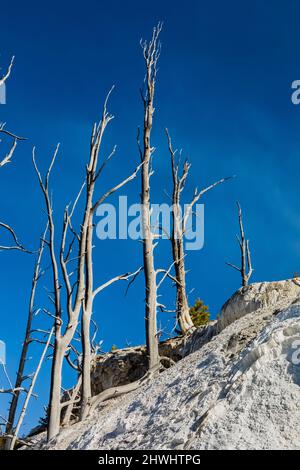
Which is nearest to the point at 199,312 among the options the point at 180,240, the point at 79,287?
the point at 180,240

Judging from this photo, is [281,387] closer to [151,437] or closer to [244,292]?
[151,437]

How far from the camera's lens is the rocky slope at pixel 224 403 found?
4.36m

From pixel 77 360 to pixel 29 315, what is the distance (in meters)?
3.40

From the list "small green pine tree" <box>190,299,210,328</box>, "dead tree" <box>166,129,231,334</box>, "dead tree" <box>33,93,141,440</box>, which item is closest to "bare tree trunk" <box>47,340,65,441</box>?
"dead tree" <box>33,93,141,440</box>

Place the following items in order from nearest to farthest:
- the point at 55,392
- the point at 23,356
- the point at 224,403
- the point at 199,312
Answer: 1. the point at 224,403
2. the point at 55,392
3. the point at 23,356
4. the point at 199,312

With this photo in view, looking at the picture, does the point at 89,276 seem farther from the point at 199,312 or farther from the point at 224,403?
the point at 199,312

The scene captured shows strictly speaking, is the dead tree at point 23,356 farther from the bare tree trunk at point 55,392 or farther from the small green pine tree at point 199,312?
the small green pine tree at point 199,312

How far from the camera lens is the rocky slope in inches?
171

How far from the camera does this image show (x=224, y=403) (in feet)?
15.7

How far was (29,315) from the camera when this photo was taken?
1348 centimetres

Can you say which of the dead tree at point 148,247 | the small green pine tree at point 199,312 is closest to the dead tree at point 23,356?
the dead tree at point 148,247
